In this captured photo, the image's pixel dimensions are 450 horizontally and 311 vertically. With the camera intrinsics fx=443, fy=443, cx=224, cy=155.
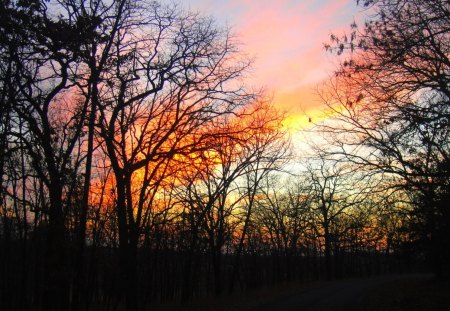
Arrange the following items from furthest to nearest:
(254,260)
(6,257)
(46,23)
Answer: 1. (254,260)
2. (6,257)
3. (46,23)

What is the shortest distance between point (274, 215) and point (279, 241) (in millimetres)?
6428

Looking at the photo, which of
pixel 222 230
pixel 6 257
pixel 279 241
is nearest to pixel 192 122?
pixel 222 230

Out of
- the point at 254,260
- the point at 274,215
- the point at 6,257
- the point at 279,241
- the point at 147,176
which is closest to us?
the point at 147,176

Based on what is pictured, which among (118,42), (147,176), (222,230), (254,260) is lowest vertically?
(254,260)

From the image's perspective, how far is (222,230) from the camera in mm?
33469

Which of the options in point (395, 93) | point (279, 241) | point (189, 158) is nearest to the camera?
point (395, 93)

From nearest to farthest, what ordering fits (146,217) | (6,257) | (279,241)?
(146,217) → (6,257) → (279,241)

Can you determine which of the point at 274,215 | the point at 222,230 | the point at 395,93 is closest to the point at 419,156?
the point at 395,93

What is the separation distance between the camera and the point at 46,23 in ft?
28.6

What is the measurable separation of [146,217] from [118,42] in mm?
10688

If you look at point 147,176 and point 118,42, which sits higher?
point 118,42

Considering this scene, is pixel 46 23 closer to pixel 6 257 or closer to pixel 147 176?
pixel 147 176

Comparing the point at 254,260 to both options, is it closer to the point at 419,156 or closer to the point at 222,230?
the point at 222,230

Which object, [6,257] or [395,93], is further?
[6,257]
